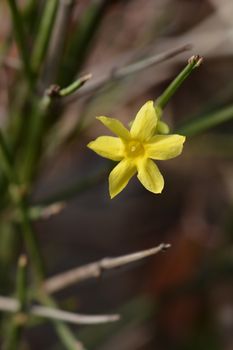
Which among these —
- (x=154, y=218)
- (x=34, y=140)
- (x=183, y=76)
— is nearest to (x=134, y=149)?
(x=183, y=76)

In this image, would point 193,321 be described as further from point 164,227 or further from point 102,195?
point 102,195

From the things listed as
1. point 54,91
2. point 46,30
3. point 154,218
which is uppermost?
point 46,30

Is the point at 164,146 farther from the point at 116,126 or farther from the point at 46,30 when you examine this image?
the point at 46,30

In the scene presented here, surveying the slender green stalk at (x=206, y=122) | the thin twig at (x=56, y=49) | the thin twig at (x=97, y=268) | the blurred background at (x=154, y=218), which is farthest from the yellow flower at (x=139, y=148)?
the blurred background at (x=154, y=218)

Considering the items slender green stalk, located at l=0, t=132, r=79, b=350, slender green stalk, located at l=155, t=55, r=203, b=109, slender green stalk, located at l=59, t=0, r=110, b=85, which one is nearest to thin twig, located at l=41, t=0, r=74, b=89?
slender green stalk, located at l=59, t=0, r=110, b=85

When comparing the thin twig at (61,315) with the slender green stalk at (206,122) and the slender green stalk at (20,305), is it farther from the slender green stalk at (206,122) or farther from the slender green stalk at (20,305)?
the slender green stalk at (206,122)

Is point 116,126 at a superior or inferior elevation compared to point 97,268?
superior

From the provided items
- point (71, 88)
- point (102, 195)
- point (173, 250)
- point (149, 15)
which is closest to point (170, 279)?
point (173, 250)
